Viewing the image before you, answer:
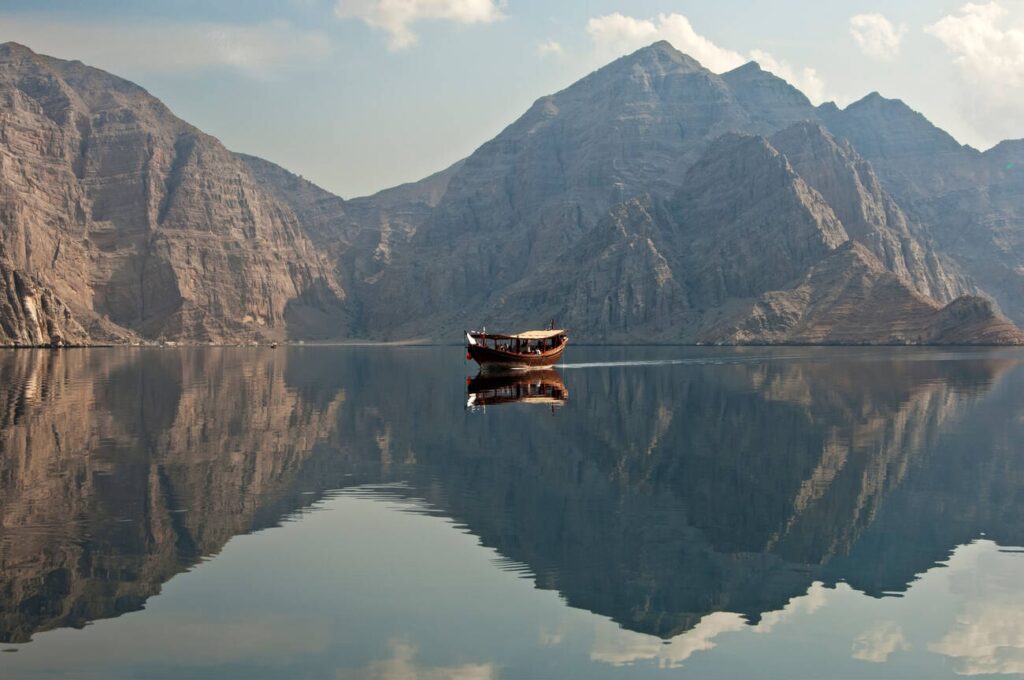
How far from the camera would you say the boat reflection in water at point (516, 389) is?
299 ft

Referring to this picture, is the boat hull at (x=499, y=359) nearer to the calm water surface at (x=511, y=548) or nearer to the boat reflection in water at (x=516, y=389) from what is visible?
the boat reflection in water at (x=516, y=389)

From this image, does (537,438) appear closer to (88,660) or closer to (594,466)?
(594,466)

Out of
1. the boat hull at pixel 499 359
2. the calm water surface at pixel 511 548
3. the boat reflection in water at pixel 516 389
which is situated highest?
the boat hull at pixel 499 359

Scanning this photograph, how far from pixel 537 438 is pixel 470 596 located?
112ft

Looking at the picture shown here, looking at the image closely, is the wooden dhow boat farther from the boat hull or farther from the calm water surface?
the calm water surface

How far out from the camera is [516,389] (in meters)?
107

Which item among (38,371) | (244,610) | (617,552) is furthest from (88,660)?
(38,371)

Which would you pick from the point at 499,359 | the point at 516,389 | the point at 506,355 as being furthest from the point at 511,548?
the point at 499,359

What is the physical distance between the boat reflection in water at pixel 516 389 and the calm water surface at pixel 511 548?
66.9 ft

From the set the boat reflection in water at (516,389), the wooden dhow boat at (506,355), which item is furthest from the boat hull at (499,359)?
the boat reflection in water at (516,389)

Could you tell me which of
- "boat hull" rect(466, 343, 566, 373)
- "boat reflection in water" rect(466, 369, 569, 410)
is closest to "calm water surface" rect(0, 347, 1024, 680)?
"boat reflection in water" rect(466, 369, 569, 410)

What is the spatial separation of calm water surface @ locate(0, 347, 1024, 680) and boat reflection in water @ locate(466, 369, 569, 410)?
20.4 meters

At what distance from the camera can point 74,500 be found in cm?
3959

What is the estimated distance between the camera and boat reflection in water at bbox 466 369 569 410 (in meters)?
91.1
